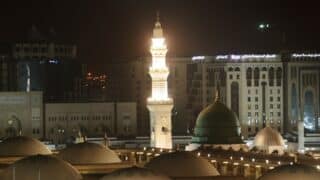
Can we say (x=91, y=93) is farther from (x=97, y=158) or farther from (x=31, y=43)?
(x=97, y=158)

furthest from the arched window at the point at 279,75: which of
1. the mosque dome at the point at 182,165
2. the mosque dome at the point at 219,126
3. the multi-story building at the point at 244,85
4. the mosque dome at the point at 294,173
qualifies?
the mosque dome at the point at 294,173

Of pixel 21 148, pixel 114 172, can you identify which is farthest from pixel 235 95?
pixel 114 172

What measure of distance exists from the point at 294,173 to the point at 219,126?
50.0 ft

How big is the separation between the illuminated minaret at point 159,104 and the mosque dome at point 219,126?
926 mm

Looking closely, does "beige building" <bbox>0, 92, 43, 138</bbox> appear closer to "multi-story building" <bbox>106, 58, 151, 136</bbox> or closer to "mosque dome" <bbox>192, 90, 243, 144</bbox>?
"multi-story building" <bbox>106, 58, 151, 136</bbox>

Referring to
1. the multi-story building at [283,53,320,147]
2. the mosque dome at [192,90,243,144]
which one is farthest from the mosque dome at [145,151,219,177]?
the multi-story building at [283,53,320,147]

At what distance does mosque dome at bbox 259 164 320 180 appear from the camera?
2077 cm

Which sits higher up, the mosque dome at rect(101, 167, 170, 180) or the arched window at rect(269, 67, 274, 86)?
the arched window at rect(269, 67, 274, 86)

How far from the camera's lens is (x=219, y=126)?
36094 millimetres

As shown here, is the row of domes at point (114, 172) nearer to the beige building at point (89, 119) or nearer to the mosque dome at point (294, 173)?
the mosque dome at point (294, 173)

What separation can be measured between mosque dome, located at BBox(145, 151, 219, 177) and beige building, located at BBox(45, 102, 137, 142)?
76.2 ft

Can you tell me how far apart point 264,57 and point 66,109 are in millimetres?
9836

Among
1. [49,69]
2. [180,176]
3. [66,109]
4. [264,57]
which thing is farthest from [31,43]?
[180,176]

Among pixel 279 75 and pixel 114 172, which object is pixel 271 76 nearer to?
pixel 279 75
